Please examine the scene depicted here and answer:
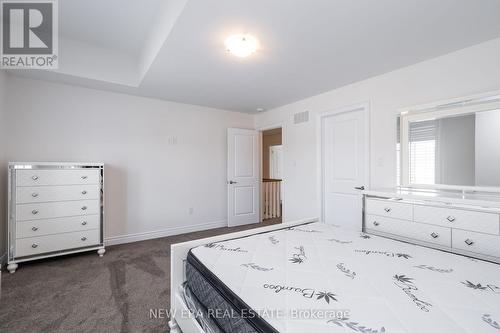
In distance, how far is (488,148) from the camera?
2051 millimetres

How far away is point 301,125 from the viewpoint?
12.4 feet

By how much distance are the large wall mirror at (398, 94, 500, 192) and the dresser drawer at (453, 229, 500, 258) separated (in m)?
0.62

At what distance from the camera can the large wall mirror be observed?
6.68 ft

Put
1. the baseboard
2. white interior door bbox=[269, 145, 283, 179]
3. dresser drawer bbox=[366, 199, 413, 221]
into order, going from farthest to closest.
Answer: white interior door bbox=[269, 145, 283, 179], the baseboard, dresser drawer bbox=[366, 199, 413, 221]

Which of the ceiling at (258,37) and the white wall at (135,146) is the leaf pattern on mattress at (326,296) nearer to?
the ceiling at (258,37)

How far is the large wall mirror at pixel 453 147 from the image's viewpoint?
2.04 metres

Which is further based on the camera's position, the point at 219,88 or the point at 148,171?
the point at 148,171

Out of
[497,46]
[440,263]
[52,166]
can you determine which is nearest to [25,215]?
[52,166]

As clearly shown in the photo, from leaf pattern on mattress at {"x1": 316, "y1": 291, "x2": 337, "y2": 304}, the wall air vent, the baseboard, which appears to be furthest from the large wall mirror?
the baseboard

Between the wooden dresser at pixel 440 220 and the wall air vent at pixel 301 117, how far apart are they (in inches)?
67.1

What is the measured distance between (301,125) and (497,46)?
7.42ft

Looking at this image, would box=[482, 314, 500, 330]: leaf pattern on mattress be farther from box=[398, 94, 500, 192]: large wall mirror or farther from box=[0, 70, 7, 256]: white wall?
box=[0, 70, 7, 256]: white wall

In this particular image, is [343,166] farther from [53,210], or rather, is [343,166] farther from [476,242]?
[53,210]

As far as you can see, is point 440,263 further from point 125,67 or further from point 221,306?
point 125,67
